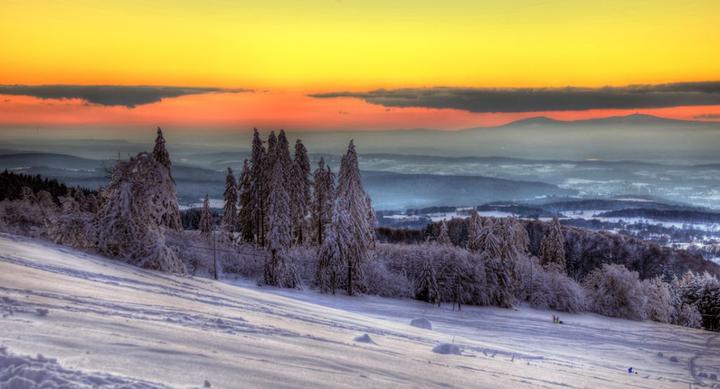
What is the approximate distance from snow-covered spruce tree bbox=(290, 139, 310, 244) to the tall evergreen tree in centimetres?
1166

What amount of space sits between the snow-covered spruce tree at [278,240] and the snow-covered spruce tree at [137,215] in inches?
797

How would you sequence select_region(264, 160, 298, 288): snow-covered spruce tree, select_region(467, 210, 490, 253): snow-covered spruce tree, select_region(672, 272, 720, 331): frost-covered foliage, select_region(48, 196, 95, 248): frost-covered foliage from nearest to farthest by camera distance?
select_region(48, 196, 95, 248): frost-covered foliage, select_region(264, 160, 298, 288): snow-covered spruce tree, select_region(467, 210, 490, 253): snow-covered spruce tree, select_region(672, 272, 720, 331): frost-covered foliage

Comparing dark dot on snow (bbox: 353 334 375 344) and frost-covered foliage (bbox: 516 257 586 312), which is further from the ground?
dark dot on snow (bbox: 353 334 375 344)

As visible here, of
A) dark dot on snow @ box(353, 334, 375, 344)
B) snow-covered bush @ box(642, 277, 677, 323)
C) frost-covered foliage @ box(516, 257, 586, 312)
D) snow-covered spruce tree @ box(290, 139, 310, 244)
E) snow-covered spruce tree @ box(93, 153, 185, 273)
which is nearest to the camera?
dark dot on snow @ box(353, 334, 375, 344)

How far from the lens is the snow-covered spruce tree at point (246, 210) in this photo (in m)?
64.0

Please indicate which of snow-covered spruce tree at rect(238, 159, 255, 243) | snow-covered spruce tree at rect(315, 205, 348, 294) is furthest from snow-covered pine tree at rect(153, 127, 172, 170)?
snow-covered spruce tree at rect(315, 205, 348, 294)

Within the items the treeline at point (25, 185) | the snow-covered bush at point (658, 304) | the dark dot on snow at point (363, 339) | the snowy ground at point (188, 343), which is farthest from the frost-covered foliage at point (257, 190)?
the treeline at point (25, 185)

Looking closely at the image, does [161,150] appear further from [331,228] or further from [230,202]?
[331,228]

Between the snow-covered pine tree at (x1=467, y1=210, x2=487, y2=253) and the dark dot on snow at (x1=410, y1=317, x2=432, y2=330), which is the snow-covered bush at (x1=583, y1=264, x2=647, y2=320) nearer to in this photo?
the snow-covered pine tree at (x1=467, y1=210, x2=487, y2=253)

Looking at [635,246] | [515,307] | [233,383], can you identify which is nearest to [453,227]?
[635,246]

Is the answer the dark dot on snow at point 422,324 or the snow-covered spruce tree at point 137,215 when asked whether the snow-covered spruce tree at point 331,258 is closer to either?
the dark dot on snow at point 422,324

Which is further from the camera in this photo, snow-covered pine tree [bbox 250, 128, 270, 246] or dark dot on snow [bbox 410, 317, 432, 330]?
snow-covered pine tree [bbox 250, 128, 270, 246]

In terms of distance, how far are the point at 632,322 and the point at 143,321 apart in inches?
2082

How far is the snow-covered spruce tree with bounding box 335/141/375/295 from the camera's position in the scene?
48031 millimetres
